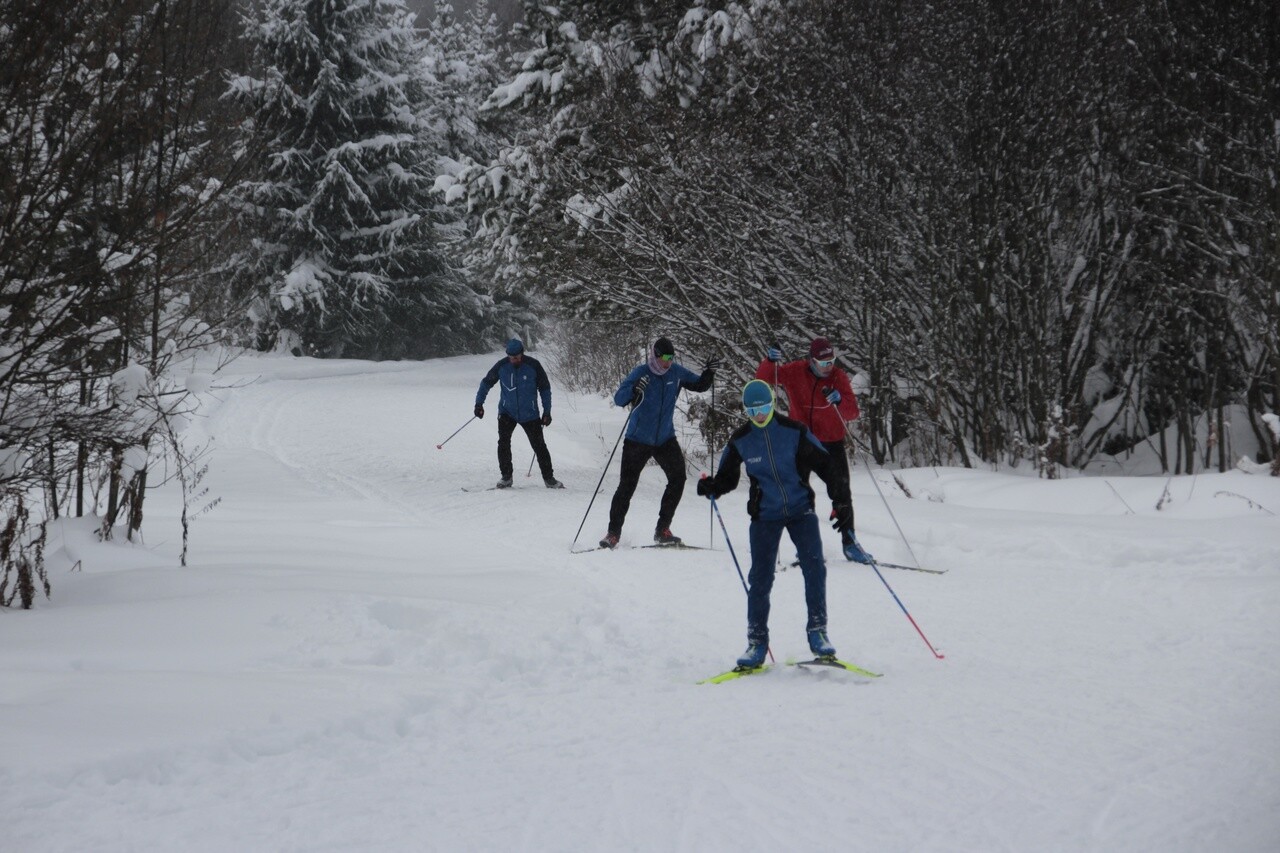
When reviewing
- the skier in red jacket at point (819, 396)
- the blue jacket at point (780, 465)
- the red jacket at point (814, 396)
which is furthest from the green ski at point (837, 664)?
the red jacket at point (814, 396)

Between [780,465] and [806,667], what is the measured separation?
1107 millimetres

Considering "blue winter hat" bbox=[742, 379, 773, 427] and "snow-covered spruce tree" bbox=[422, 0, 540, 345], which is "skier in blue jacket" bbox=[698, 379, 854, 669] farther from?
"snow-covered spruce tree" bbox=[422, 0, 540, 345]

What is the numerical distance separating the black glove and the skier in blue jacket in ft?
12.1

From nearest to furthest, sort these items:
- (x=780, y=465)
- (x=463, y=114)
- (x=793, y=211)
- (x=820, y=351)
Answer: (x=780, y=465) < (x=820, y=351) < (x=793, y=211) < (x=463, y=114)

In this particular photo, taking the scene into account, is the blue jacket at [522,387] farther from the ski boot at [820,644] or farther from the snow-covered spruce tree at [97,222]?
the ski boot at [820,644]

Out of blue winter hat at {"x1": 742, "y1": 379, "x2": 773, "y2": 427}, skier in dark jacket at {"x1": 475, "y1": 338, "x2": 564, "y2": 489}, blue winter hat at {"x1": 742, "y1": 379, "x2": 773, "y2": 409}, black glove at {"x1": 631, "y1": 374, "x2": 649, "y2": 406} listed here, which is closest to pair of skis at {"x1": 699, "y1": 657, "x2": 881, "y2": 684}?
blue winter hat at {"x1": 742, "y1": 379, "x2": 773, "y2": 427}

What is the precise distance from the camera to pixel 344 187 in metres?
34.3

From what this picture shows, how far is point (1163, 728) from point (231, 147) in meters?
6.96

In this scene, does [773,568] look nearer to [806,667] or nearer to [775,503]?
[775,503]

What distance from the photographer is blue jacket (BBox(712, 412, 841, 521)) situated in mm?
5676

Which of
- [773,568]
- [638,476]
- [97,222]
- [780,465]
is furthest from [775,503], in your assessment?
[97,222]

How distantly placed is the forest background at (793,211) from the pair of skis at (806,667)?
4.16 metres

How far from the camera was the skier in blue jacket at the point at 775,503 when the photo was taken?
18.5ft

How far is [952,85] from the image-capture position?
1089 cm
